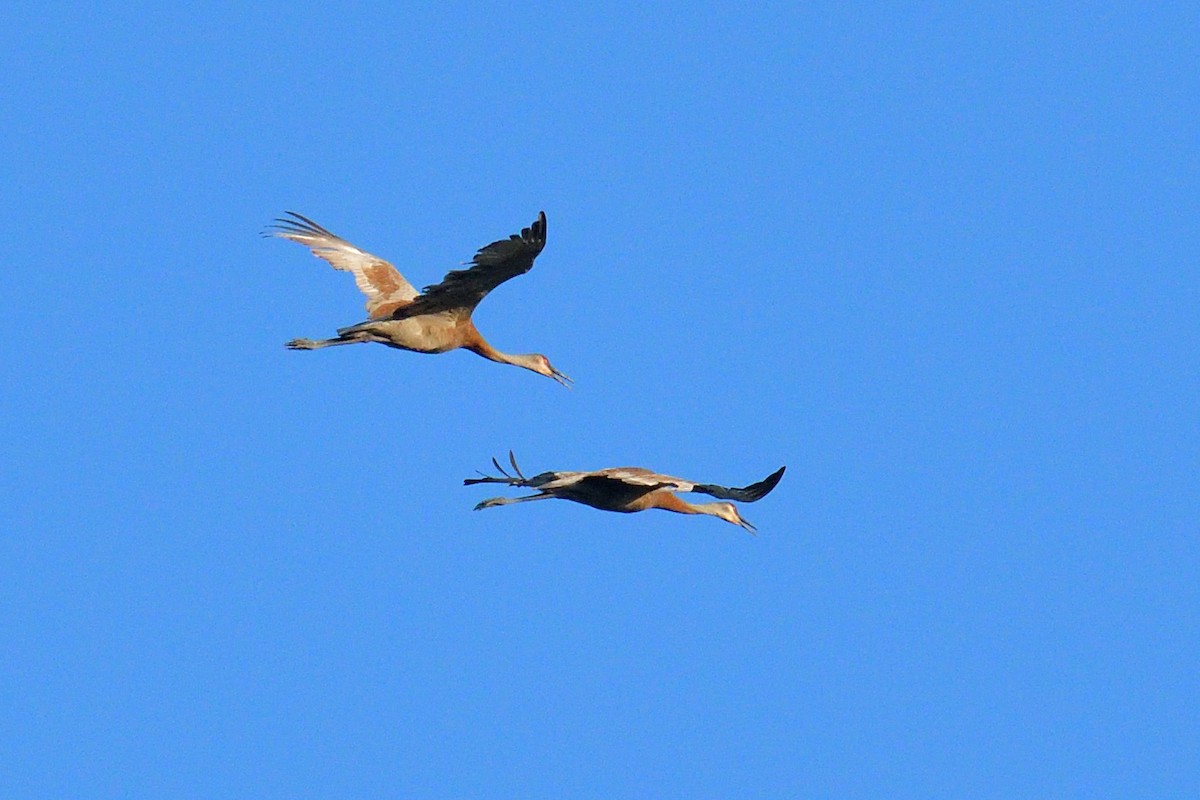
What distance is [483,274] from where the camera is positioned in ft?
48.5

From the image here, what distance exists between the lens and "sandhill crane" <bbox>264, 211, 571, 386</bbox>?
1434cm

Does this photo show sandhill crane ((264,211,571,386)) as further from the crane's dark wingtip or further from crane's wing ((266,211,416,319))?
the crane's dark wingtip

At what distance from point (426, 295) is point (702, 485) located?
3480mm

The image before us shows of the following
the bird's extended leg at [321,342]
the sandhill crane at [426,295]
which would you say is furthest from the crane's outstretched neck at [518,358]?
the bird's extended leg at [321,342]

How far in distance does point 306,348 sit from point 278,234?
2.95 metres

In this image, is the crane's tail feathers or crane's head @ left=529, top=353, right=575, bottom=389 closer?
the crane's tail feathers

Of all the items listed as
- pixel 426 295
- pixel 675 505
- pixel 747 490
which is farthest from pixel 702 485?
pixel 426 295

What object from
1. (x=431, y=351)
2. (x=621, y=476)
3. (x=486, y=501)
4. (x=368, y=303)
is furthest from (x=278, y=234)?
(x=621, y=476)

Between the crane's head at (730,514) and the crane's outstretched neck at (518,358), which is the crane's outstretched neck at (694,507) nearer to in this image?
the crane's head at (730,514)

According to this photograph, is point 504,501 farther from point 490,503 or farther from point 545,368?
point 545,368

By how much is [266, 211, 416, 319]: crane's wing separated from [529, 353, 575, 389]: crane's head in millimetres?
1460

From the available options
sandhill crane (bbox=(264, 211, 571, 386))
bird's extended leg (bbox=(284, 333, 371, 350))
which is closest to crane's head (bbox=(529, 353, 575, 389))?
sandhill crane (bbox=(264, 211, 571, 386))

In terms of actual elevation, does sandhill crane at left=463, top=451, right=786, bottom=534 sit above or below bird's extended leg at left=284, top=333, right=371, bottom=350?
below

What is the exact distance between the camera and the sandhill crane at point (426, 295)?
47.1 ft
